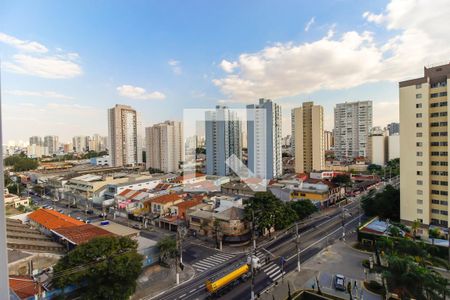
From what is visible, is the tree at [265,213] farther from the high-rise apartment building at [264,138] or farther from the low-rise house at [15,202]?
the low-rise house at [15,202]

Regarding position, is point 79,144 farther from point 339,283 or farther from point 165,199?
A: point 339,283

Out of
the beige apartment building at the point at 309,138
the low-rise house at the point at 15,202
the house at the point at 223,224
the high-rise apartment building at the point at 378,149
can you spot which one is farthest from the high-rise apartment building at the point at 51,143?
the high-rise apartment building at the point at 378,149

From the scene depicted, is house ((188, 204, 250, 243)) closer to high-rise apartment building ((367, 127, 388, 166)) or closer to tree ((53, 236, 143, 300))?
tree ((53, 236, 143, 300))

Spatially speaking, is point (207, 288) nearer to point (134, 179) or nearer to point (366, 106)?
point (134, 179)

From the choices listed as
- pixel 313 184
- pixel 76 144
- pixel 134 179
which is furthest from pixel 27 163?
pixel 313 184

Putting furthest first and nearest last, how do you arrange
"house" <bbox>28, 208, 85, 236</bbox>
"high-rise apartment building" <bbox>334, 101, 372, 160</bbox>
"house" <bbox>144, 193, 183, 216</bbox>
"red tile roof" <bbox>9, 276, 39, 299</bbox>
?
1. "high-rise apartment building" <bbox>334, 101, 372, 160</bbox>
2. "house" <bbox>144, 193, 183, 216</bbox>
3. "house" <bbox>28, 208, 85, 236</bbox>
4. "red tile roof" <bbox>9, 276, 39, 299</bbox>

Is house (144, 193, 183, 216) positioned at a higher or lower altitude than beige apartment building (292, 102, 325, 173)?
lower

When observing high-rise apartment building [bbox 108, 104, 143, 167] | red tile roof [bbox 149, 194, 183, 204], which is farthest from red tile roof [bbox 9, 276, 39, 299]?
high-rise apartment building [bbox 108, 104, 143, 167]

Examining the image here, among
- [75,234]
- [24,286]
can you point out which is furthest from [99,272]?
[75,234]
